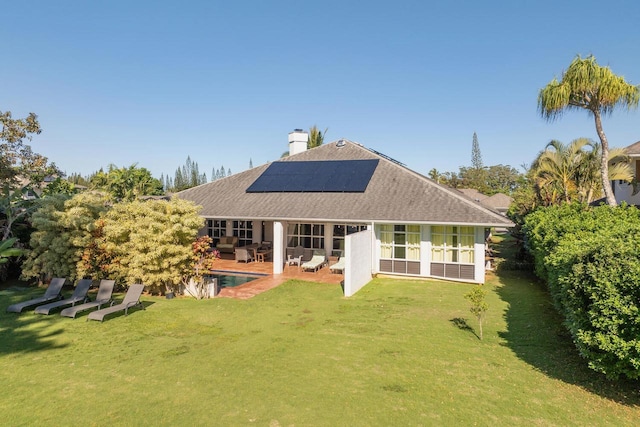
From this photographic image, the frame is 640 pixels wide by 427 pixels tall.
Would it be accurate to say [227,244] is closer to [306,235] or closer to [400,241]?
[306,235]

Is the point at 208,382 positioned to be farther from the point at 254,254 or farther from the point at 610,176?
the point at 610,176

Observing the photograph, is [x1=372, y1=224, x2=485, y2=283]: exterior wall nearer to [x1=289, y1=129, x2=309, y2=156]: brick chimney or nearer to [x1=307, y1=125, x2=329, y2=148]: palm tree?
[x1=289, y1=129, x2=309, y2=156]: brick chimney

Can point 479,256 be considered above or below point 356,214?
below

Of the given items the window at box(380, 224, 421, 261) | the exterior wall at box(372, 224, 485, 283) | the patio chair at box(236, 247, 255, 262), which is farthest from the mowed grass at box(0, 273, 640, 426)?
the patio chair at box(236, 247, 255, 262)

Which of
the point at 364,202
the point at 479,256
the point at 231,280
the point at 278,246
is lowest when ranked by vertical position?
the point at 231,280

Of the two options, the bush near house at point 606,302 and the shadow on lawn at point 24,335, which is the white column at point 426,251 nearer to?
the bush near house at point 606,302

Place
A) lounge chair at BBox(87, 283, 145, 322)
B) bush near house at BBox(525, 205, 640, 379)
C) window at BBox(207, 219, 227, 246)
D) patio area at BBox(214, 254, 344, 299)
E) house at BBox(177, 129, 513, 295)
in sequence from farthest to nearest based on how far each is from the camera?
A: 1. window at BBox(207, 219, 227, 246)
2. house at BBox(177, 129, 513, 295)
3. patio area at BBox(214, 254, 344, 299)
4. lounge chair at BBox(87, 283, 145, 322)
5. bush near house at BBox(525, 205, 640, 379)

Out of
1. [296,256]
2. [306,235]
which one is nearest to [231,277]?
[296,256]

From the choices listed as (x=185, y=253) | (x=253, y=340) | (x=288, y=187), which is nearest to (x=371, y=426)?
(x=253, y=340)
